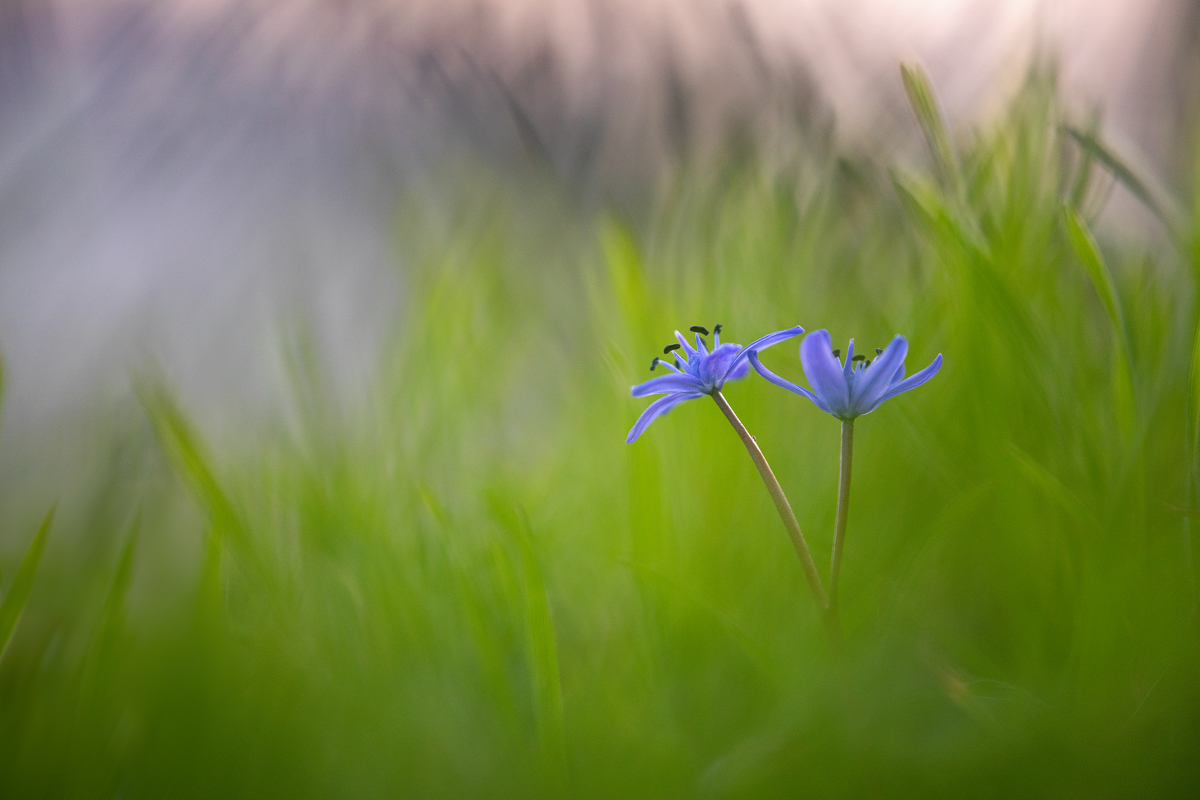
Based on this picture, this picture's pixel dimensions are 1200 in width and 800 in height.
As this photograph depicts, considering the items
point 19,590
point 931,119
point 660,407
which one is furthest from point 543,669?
point 931,119

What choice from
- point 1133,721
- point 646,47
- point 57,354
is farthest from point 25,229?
point 1133,721

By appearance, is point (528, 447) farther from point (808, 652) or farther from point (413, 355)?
point (808, 652)

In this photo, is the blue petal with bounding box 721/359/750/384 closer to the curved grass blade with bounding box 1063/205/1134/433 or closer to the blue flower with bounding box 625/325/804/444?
the blue flower with bounding box 625/325/804/444

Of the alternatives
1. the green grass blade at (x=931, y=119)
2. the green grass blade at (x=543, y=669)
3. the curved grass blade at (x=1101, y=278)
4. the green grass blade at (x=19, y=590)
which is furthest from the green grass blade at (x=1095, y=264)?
the green grass blade at (x=19, y=590)

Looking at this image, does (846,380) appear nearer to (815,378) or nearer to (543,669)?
(815,378)

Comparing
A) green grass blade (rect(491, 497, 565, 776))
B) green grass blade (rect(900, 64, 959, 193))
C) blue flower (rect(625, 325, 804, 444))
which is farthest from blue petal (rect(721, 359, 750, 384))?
green grass blade (rect(900, 64, 959, 193))

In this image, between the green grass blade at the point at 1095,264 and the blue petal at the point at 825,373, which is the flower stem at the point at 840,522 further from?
the green grass blade at the point at 1095,264
